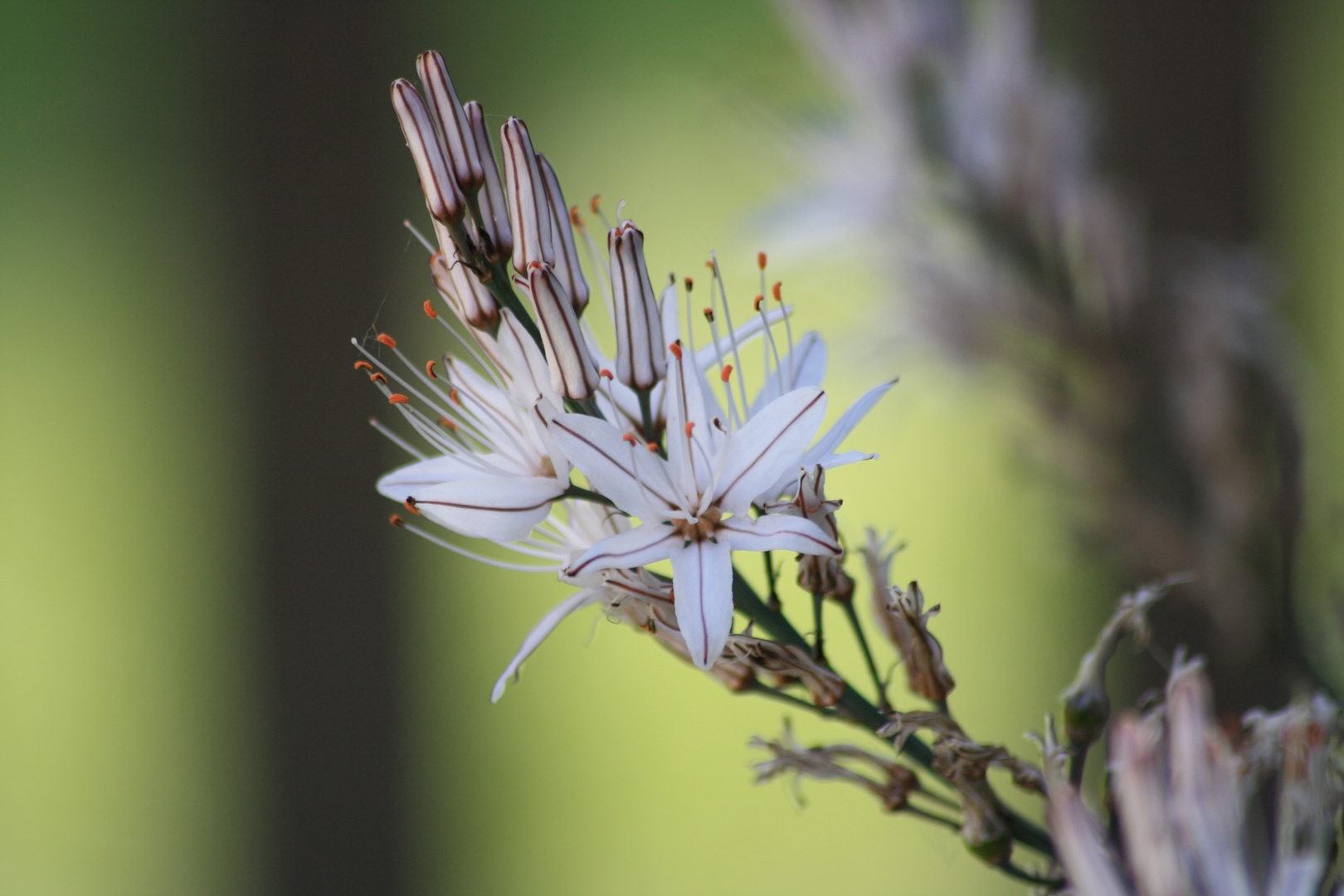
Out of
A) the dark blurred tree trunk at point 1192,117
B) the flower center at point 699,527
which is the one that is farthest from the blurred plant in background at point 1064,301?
the flower center at point 699,527

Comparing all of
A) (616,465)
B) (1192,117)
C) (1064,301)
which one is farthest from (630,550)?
(1192,117)

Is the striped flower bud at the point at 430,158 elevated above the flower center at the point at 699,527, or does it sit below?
above

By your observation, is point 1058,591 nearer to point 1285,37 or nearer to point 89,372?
point 1285,37

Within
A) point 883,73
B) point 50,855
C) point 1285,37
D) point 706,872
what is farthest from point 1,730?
point 1285,37

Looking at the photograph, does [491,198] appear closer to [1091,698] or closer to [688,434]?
[688,434]

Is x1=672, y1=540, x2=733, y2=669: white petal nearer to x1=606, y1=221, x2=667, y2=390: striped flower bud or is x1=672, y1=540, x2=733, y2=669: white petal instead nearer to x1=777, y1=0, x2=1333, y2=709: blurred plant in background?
x1=606, y1=221, x2=667, y2=390: striped flower bud

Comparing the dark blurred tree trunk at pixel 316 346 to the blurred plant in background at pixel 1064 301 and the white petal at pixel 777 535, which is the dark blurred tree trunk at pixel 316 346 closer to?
the blurred plant in background at pixel 1064 301
